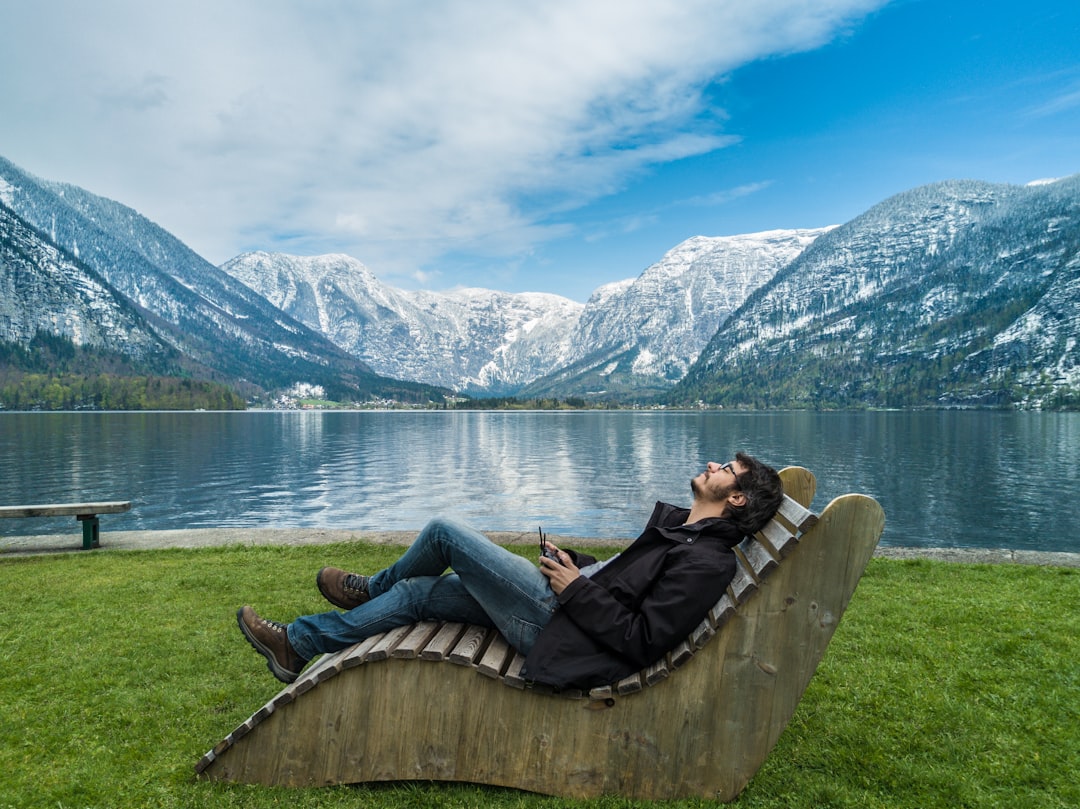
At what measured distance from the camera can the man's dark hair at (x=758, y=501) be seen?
4.46 metres

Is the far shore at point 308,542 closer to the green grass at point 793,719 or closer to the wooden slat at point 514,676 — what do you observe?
the green grass at point 793,719

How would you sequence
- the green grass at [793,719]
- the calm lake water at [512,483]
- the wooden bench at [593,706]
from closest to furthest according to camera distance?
the wooden bench at [593,706], the green grass at [793,719], the calm lake water at [512,483]

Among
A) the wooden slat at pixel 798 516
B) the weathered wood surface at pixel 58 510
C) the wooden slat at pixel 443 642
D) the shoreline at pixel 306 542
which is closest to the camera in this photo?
the wooden slat at pixel 798 516

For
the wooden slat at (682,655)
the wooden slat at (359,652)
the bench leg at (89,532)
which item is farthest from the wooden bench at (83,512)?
the wooden slat at (682,655)

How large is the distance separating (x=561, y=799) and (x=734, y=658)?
1569 millimetres

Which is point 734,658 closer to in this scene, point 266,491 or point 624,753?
point 624,753

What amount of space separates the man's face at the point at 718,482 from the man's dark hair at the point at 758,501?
13 centimetres

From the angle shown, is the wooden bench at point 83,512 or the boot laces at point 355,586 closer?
the boot laces at point 355,586

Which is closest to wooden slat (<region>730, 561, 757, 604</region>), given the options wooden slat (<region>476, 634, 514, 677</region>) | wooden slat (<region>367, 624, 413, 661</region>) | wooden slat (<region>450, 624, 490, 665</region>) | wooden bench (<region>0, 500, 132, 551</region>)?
wooden slat (<region>476, 634, 514, 677</region>)

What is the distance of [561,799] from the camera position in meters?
4.46

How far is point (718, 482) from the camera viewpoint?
4.74 meters

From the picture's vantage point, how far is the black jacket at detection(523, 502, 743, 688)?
416 cm

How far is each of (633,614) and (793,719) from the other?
2.60 metres

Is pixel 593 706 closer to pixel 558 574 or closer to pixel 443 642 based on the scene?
pixel 558 574
